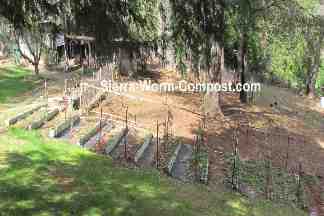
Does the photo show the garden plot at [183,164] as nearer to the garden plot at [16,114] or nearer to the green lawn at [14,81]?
the garden plot at [16,114]

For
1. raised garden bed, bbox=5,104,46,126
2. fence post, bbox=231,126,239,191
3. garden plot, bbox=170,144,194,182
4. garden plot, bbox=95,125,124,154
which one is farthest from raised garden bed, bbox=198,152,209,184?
raised garden bed, bbox=5,104,46,126

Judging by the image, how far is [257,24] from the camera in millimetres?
23234

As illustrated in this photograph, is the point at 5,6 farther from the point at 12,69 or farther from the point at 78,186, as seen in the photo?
the point at 12,69

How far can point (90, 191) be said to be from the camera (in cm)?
1027

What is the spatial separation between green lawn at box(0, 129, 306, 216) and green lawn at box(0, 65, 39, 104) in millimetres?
8846

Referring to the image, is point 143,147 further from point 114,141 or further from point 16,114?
point 16,114

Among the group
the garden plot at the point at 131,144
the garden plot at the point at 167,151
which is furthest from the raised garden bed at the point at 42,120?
the garden plot at the point at 167,151

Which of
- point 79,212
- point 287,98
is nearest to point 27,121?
point 79,212

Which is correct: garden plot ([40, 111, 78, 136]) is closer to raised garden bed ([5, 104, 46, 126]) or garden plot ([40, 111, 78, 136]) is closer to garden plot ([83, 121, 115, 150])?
raised garden bed ([5, 104, 46, 126])

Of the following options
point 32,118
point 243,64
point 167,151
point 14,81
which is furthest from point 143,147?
point 14,81

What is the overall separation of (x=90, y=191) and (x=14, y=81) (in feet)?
54.8

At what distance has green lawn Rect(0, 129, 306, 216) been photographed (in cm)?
948

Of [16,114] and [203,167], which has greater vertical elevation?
[16,114]

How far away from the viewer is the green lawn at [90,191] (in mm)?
Result: 9484
